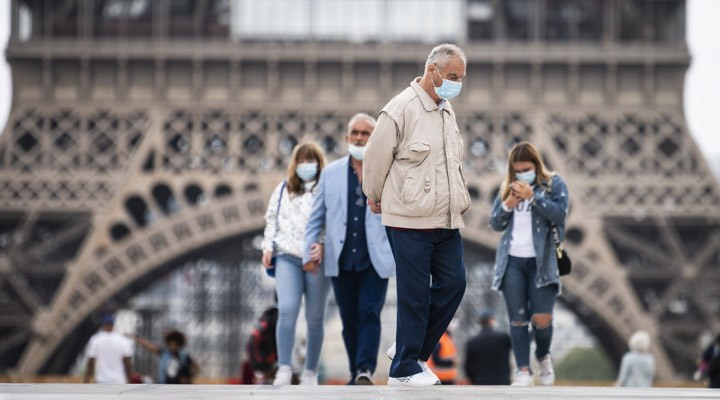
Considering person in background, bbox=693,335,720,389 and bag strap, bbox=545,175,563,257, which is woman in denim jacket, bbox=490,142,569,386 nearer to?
bag strap, bbox=545,175,563,257

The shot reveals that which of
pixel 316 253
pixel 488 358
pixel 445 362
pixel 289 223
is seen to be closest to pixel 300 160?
pixel 289 223

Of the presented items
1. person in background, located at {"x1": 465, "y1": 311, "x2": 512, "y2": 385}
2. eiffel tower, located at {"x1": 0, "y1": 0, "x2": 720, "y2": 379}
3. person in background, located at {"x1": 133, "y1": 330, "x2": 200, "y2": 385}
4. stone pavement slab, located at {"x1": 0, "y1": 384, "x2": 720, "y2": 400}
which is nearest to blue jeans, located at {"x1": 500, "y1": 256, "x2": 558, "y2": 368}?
stone pavement slab, located at {"x1": 0, "y1": 384, "x2": 720, "y2": 400}

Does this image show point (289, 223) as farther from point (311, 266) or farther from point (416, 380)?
point (416, 380)

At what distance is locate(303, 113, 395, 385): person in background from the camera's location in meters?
9.70

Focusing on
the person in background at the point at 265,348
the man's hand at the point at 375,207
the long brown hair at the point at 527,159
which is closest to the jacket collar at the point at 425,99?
the man's hand at the point at 375,207

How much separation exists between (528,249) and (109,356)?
5.72m

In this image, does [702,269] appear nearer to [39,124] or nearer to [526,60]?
A: [526,60]

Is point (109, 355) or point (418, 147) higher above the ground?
point (418, 147)

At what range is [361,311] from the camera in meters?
9.84

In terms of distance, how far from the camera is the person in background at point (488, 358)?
40.2 ft

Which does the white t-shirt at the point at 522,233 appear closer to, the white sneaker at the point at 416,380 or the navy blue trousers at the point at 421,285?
the navy blue trousers at the point at 421,285

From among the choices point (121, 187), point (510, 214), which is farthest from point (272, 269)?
point (121, 187)

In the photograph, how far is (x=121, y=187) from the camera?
27562 millimetres

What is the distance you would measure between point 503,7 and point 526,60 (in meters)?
2.20
